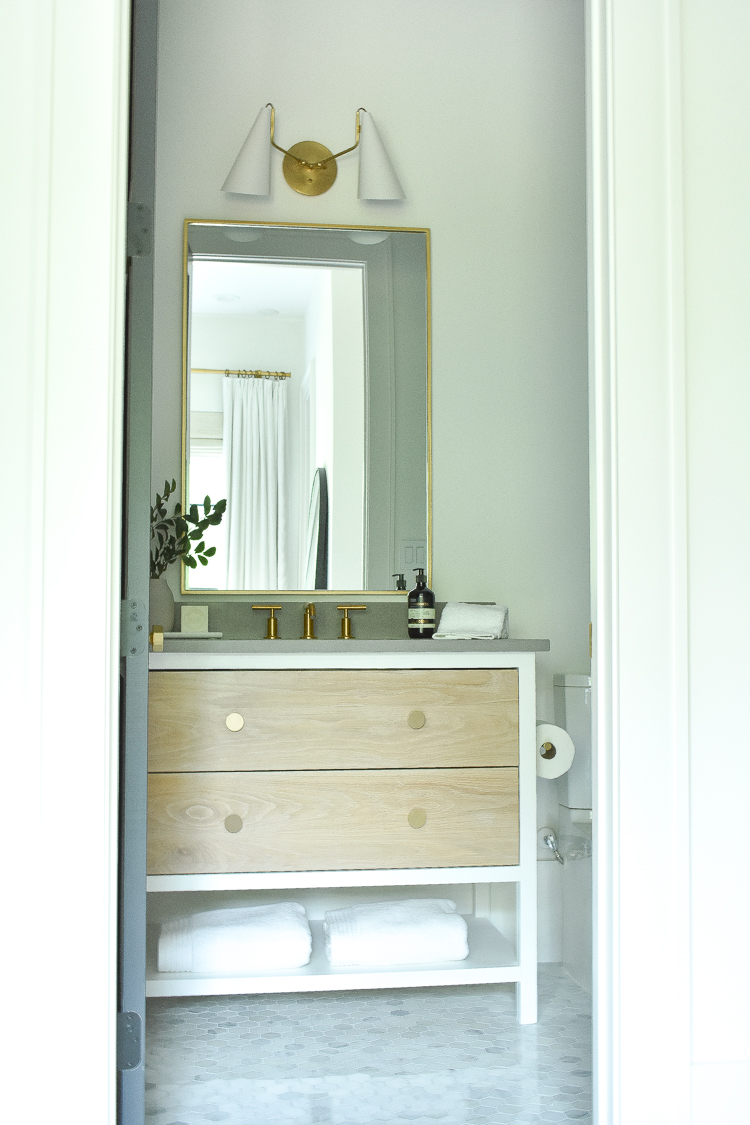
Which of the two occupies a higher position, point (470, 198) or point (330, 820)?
point (470, 198)

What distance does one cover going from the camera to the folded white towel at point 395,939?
2180mm

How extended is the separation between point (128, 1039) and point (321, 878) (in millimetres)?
622

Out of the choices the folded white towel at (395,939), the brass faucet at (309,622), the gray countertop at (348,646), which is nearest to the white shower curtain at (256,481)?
the brass faucet at (309,622)

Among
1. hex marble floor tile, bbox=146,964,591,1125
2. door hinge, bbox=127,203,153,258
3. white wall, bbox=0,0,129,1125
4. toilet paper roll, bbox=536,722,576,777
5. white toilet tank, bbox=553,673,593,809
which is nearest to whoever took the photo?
white wall, bbox=0,0,129,1125

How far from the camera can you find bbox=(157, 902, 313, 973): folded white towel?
2.15 m

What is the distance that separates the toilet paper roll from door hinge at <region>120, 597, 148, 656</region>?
1.23 meters

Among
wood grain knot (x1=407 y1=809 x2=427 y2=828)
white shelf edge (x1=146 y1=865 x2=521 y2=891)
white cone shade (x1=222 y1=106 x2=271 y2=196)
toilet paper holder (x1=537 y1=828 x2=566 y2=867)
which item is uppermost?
white cone shade (x1=222 y1=106 x2=271 y2=196)

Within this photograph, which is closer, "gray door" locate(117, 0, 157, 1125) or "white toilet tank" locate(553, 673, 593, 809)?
"gray door" locate(117, 0, 157, 1125)

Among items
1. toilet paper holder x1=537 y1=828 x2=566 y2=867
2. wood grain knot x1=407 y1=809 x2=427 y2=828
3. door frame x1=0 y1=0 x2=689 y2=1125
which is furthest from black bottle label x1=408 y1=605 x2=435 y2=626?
door frame x1=0 y1=0 x2=689 y2=1125

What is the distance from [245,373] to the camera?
8.85 ft

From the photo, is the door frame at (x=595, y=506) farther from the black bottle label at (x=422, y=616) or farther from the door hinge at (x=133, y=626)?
the black bottle label at (x=422, y=616)

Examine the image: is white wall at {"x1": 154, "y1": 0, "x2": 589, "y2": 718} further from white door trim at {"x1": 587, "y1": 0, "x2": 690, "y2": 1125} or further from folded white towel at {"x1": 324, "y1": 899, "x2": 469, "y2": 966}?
white door trim at {"x1": 587, "y1": 0, "x2": 690, "y2": 1125}

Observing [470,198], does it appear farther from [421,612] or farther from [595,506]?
[595,506]

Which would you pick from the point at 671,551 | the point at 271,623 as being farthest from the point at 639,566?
the point at 271,623
